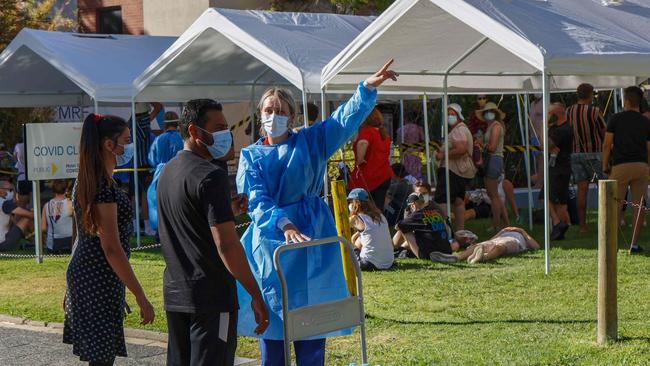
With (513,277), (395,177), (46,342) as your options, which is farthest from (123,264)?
(395,177)

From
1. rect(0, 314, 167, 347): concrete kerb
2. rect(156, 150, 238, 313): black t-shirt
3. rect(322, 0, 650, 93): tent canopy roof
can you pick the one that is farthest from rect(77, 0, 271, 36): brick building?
rect(156, 150, 238, 313): black t-shirt

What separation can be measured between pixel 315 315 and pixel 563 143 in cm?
957

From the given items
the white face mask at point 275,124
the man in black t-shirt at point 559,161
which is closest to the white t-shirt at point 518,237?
the man in black t-shirt at point 559,161

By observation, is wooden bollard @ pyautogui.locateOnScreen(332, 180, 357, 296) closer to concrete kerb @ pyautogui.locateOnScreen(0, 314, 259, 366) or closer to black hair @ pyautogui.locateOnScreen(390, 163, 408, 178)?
concrete kerb @ pyautogui.locateOnScreen(0, 314, 259, 366)

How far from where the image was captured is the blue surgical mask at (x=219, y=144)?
5.12 metres

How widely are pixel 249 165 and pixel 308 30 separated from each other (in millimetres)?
9248

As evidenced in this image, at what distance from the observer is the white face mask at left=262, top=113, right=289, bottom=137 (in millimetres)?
5914

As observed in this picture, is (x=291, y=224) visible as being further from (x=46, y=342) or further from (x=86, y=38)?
(x=86, y=38)

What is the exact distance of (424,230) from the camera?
12.6m

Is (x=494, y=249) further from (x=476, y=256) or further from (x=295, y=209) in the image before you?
(x=295, y=209)

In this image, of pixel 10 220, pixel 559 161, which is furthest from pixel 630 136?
pixel 10 220

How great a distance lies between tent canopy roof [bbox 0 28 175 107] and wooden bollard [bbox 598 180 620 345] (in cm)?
928

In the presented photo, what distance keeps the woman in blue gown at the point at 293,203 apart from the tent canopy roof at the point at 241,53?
6.76 meters

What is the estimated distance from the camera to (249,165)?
19.5 ft
